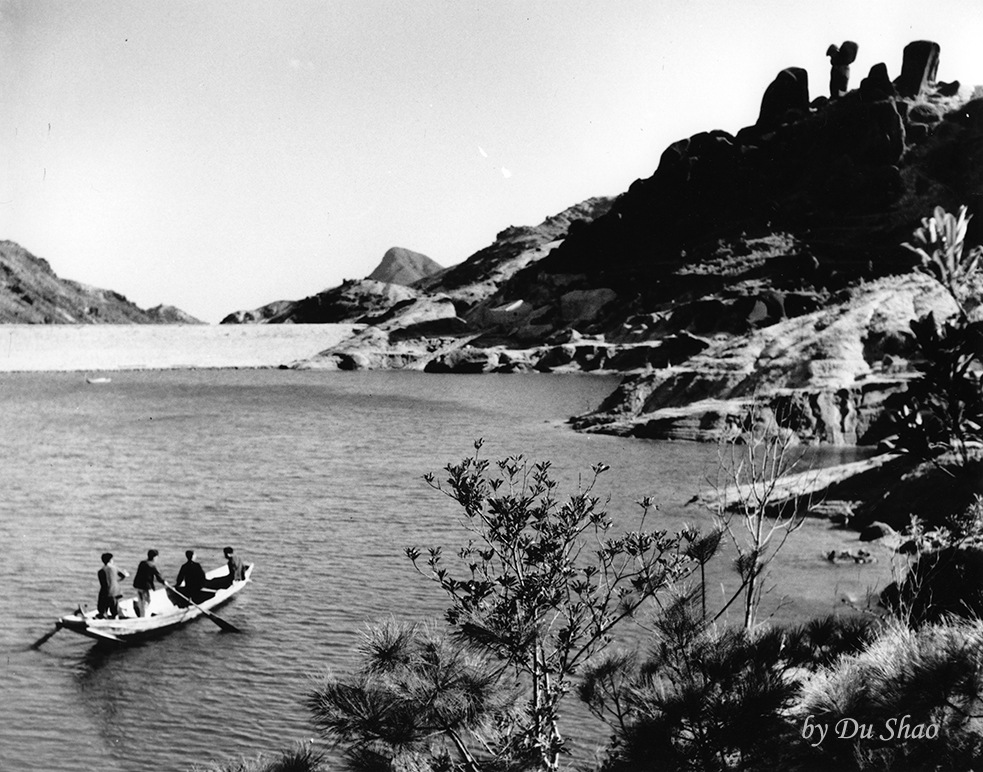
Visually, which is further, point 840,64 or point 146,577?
point 840,64

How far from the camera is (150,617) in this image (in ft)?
62.1

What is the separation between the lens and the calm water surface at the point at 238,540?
15.4 metres

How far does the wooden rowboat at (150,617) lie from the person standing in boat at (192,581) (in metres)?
0.18

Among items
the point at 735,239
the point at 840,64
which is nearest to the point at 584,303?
the point at 735,239

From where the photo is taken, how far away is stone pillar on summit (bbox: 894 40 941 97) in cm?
11294

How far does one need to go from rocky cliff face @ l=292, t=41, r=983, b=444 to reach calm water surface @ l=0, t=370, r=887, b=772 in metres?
30.7

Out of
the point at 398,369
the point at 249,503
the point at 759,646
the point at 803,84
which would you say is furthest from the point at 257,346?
the point at 759,646

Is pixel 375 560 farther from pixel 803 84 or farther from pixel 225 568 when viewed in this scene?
pixel 803 84

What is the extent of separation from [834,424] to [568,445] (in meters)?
11.9

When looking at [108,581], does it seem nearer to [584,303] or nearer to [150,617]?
[150,617]

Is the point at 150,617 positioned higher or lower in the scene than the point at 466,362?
lower

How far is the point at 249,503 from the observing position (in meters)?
32.4

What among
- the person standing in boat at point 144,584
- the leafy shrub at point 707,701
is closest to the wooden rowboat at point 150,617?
the person standing in boat at point 144,584

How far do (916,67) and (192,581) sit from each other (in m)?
117
